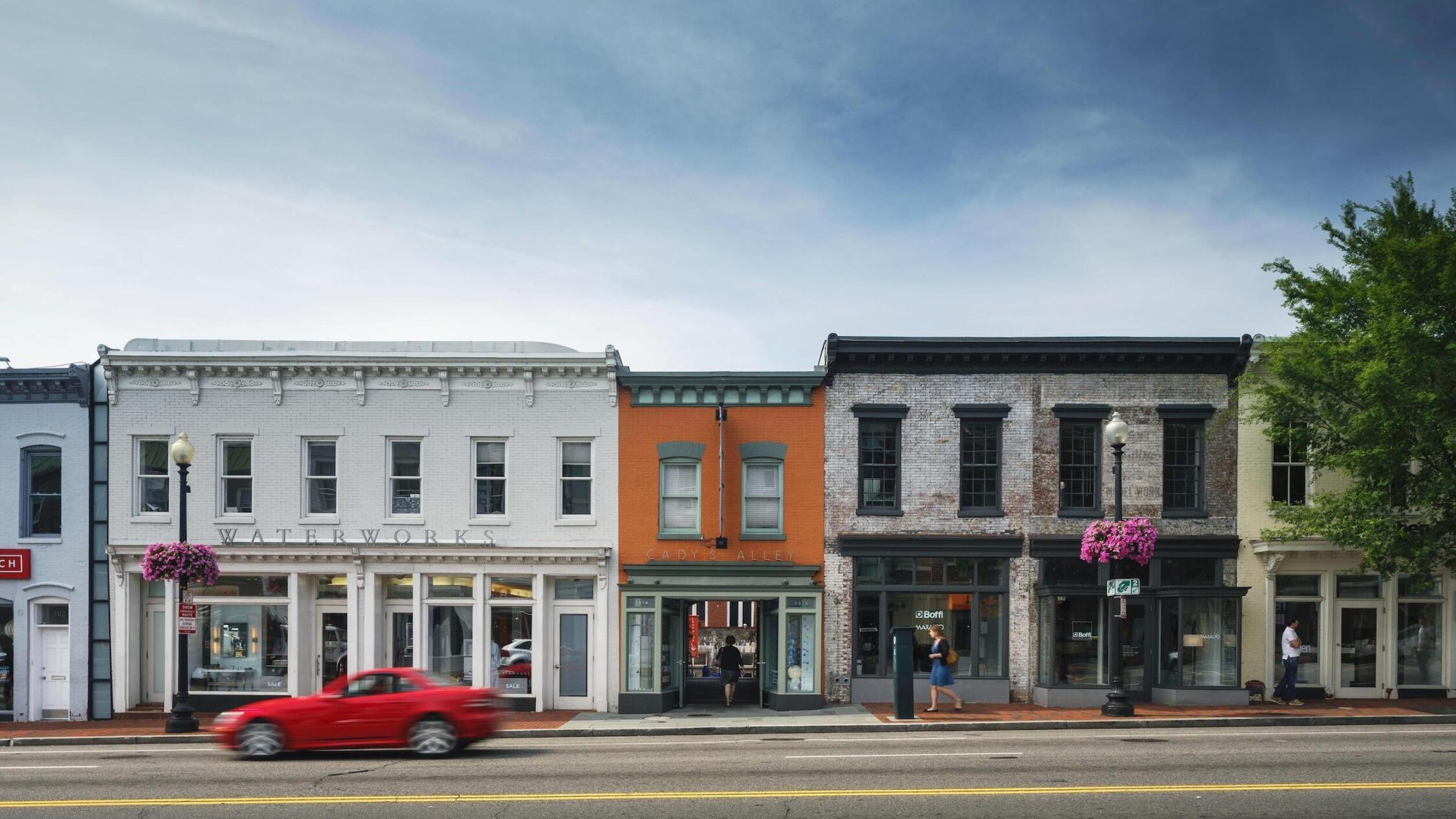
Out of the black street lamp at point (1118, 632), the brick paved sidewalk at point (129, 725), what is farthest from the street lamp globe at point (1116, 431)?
the brick paved sidewalk at point (129, 725)

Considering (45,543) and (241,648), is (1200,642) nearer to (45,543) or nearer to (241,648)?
(241,648)

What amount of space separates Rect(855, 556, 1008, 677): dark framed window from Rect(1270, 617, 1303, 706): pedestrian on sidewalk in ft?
18.1

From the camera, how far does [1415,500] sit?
67.1ft

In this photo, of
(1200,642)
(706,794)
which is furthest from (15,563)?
(1200,642)

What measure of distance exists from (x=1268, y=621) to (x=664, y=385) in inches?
548

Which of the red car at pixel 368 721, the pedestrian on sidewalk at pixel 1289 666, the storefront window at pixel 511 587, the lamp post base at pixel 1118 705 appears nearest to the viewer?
the red car at pixel 368 721

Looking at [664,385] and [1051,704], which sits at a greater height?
[664,385]

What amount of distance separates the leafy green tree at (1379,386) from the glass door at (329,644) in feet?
64.6

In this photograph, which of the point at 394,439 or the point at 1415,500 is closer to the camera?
the point at 1415,500

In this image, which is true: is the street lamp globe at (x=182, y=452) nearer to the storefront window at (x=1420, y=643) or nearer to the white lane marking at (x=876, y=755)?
the white lane marking at (x=876, y=755)

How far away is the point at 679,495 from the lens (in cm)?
2292

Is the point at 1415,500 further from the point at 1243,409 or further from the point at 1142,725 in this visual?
the point at 1142,725

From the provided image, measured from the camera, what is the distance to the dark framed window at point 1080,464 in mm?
22750

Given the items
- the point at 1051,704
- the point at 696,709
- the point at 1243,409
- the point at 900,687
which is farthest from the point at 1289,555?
the point at 696,709
